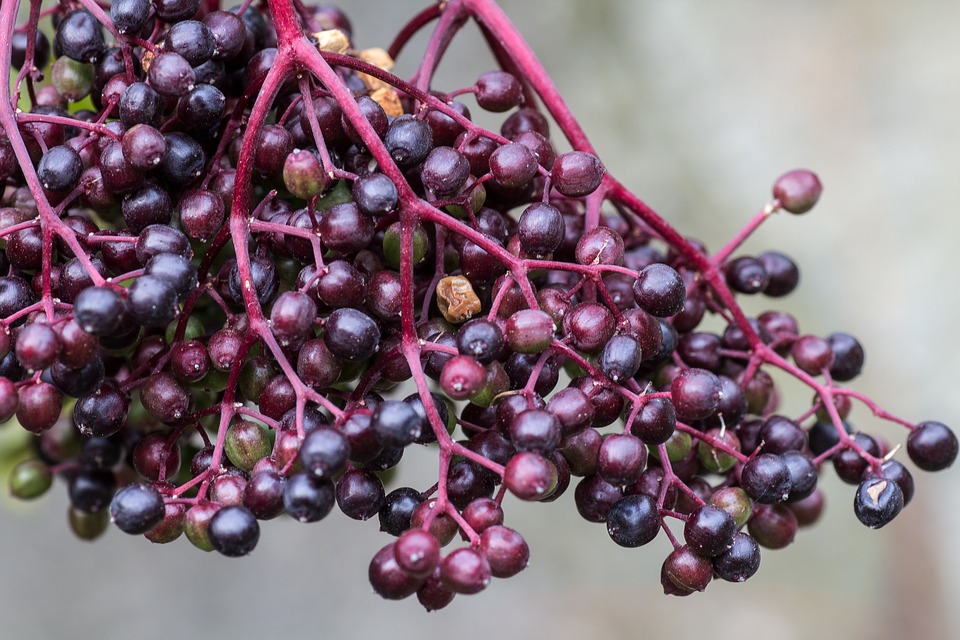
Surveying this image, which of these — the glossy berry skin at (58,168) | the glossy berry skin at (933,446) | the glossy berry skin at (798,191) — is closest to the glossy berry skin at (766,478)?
the glossy berry skin at (933,446)

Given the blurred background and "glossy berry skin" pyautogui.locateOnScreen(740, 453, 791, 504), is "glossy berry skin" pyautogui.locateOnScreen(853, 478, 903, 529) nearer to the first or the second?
"glossy berry skin" pyautogui.locateOnScreen(740, 453, 791, 504)

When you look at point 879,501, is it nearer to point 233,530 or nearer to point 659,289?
point 659,289

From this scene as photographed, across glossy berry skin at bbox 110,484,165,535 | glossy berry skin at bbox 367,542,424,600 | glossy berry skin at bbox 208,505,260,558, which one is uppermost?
glossy berry skin at bbox 367,542,424,600

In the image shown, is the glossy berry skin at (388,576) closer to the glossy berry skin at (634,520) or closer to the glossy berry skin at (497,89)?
the glossy berry skin at (634,520)

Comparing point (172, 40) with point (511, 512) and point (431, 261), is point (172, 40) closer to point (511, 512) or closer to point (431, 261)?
point (431, 261)

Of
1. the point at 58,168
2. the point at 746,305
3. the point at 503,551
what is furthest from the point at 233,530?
the point at 746,305

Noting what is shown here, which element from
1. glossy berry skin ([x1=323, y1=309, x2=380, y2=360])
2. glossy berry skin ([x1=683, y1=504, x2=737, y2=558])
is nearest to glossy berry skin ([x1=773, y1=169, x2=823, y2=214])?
glossy berry skin ([x1=683, y1=504, x2=737, y2=558])
